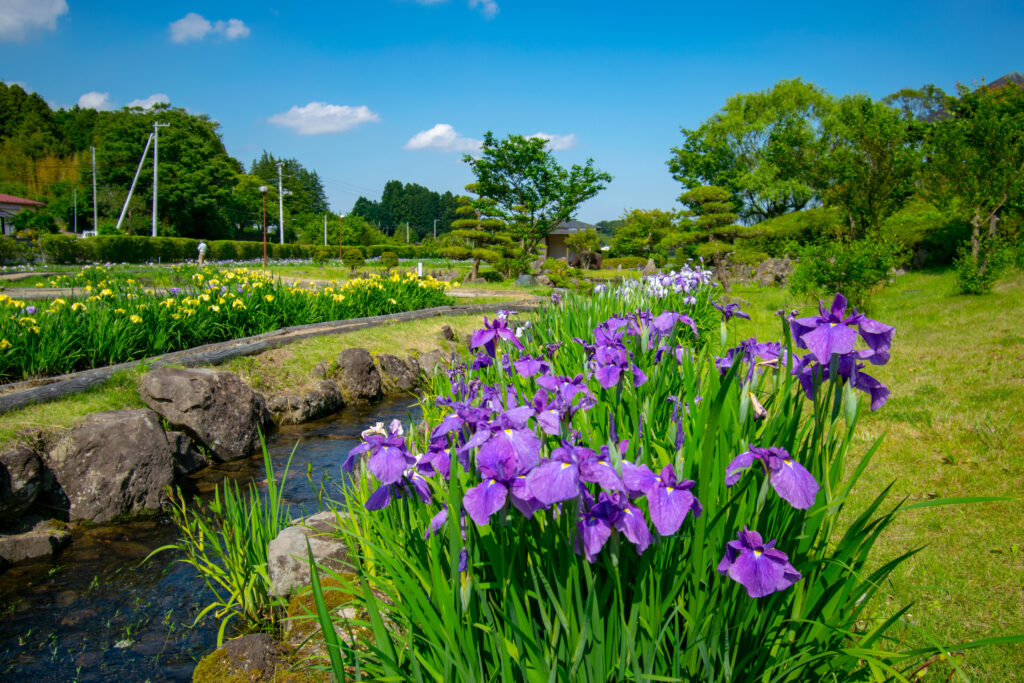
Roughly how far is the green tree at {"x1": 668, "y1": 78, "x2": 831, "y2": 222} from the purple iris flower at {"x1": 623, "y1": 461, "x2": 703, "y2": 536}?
36.1 m

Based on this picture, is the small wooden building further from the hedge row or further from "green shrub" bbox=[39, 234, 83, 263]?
"green shrub" bbox=[39, 234, 83, 263]

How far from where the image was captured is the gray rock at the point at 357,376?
7.53m

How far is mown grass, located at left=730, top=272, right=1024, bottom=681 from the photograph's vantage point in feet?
8.02

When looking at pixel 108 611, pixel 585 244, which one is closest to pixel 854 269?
pixel 108 611

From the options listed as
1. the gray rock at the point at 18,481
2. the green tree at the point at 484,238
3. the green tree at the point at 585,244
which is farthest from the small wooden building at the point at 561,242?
the gray rock at the point at 18,481

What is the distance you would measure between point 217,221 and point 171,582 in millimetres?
48416

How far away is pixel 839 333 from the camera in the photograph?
52.8 inches

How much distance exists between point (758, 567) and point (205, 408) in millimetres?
5470

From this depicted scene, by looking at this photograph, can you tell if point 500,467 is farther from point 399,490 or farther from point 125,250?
point 125,250

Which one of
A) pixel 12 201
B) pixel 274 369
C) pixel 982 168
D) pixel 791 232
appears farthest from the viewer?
pixel 12 201

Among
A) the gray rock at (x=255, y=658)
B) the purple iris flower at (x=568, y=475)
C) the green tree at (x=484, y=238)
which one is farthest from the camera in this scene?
the green tree at (x=484, y=238)

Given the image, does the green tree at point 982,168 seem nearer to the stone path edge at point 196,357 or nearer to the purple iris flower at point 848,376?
the stone path edge at point 196,357

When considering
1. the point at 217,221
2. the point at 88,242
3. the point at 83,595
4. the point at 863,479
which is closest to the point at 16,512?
the point at 83,595

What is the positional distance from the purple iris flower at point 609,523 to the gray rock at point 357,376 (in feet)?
22.2
